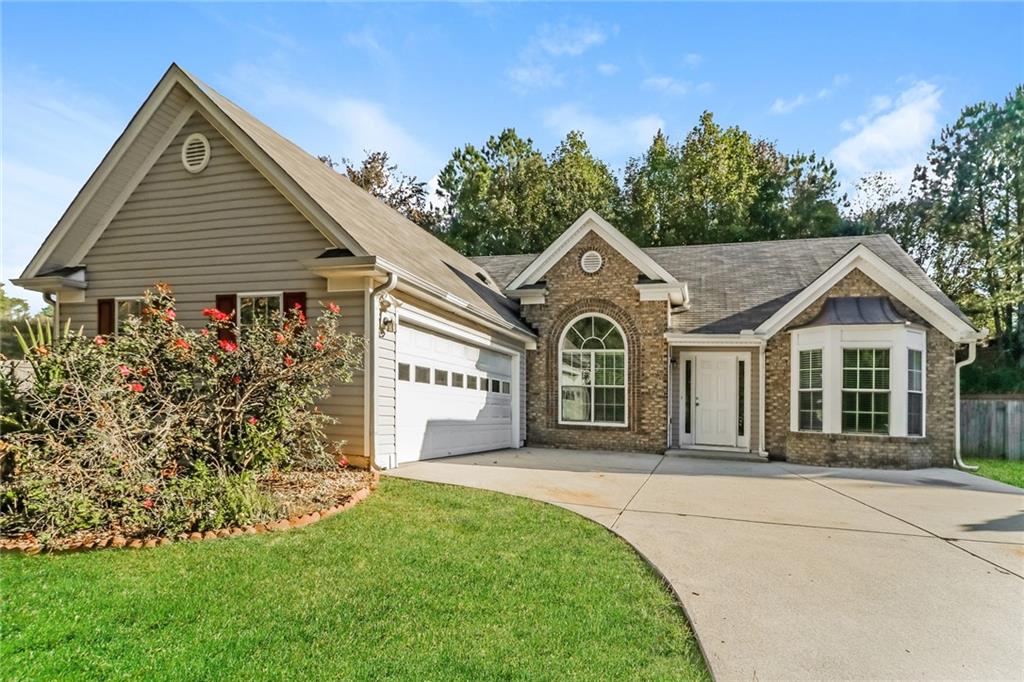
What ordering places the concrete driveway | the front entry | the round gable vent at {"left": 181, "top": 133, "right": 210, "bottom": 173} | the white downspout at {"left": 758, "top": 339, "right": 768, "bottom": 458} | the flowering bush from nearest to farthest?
the concrete driveway → the flowering bush → the round gable vent at {"left": 181, "top": 133, "right": 210, "bottom": 173} → the white downspout at {"left": 758, "top": 339, "right": 768, "bottom": 458} → the front entry

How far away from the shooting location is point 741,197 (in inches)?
1110

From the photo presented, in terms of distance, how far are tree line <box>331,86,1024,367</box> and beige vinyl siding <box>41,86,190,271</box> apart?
19751mm

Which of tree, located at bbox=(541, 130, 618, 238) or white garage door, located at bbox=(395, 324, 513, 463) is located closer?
white garage door, located at bbox=(395, 324, 513, 463)

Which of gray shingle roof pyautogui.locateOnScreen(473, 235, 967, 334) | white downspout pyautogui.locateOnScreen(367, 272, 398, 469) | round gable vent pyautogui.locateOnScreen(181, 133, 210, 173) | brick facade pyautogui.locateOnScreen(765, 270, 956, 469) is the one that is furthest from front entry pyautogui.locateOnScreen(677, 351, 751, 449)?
round gable vent pyautogui.locateOnScreen(181, 133, 210, 173)

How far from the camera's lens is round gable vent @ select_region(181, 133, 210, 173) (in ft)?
31.5

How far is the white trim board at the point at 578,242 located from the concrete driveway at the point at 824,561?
532cm

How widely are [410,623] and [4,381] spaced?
5424 millimetres

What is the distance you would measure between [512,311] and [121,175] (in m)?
8.53

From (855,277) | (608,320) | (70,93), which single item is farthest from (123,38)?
(855,277)

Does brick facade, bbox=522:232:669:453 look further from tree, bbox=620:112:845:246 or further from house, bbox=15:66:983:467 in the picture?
tree, bbox=620:112:845:246

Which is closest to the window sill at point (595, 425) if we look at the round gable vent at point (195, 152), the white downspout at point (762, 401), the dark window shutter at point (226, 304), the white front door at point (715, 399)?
the white front door at point (715, 399)

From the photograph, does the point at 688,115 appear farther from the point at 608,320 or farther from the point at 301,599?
the point at 301,599

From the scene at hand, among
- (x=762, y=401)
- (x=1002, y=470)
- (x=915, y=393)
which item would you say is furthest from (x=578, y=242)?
(x=1002, y=470)

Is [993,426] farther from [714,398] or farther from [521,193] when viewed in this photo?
[521,193]
